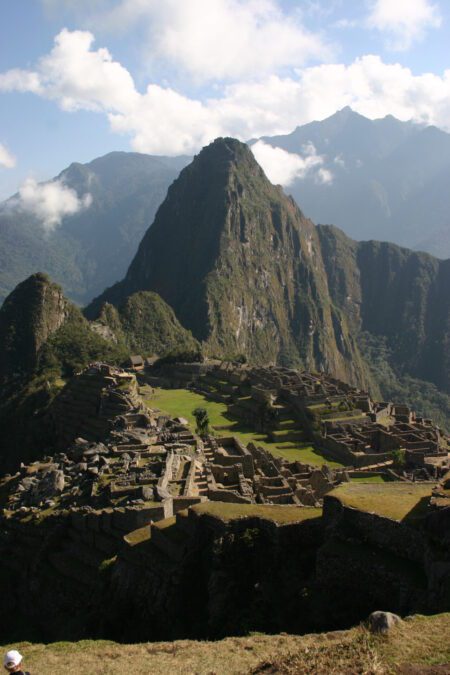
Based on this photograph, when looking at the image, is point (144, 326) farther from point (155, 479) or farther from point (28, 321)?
point (155, 479)

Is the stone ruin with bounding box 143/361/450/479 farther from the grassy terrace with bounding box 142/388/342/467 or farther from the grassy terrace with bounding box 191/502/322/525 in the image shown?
the grassy terrace with bounding box 191/502/322/525

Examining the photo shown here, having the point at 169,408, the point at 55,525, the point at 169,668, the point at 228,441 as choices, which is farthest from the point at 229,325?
the point at 169,668

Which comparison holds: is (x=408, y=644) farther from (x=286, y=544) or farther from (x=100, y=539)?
(x=100, y=539)

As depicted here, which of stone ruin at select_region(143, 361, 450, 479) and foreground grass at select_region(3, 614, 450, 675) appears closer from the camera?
foreground grass at select_region(3, 614, 450, 675)

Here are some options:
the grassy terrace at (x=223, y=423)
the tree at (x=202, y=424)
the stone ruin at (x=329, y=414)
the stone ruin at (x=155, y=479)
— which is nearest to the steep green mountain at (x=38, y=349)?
the stone ruin at (x=329, y=414)

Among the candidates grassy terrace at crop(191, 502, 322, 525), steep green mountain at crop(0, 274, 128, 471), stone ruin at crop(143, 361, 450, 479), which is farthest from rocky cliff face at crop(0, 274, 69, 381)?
grassy terrace at crop(191, 502, 322, 525)

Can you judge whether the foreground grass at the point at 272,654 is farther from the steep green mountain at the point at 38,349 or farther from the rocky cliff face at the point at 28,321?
the rocky cliff face at the point at 28,321
